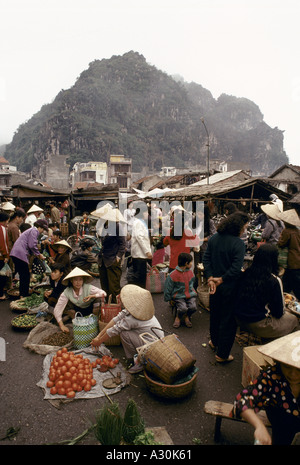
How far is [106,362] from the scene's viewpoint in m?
3.68

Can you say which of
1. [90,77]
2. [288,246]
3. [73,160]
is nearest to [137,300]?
[288,246]

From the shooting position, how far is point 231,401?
10.5ft

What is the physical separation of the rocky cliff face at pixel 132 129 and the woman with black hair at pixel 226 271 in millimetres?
72647

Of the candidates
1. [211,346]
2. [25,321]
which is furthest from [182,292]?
[25,321]

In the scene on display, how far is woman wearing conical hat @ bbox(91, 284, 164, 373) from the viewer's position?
11.6 ft

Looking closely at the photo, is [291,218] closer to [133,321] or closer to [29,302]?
[133,321]

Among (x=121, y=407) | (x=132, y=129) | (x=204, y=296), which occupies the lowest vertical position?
(x=121, y=407)

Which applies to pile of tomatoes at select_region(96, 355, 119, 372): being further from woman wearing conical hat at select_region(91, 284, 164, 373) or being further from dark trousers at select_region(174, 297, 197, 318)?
dark trousers at select_region(174, 297, 197, 318)

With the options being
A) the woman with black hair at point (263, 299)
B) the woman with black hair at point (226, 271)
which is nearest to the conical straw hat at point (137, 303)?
the woman with black hair at point (226, 271)

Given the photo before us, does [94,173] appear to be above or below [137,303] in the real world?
above

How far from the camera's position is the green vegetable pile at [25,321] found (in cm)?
479

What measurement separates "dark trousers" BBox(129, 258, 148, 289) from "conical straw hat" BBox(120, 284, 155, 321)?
7.26 feet

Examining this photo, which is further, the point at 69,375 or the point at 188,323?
the point at 188,323

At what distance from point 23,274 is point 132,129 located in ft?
299
